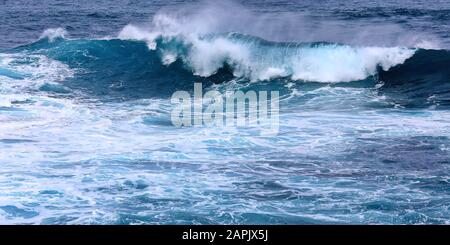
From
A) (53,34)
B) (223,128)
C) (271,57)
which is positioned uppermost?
(53,34)

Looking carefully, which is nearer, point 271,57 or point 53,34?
point 271,57

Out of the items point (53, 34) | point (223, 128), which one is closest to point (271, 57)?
point (223, 128)

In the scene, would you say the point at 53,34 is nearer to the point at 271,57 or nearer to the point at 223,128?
the point at 271,57

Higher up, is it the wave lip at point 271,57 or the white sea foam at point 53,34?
the white sea foam at point 53,34

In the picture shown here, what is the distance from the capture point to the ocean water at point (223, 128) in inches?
431

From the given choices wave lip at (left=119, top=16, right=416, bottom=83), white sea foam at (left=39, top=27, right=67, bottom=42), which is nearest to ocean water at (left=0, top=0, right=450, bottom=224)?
wave lip at (left=119, top=16, right=416, bottom=83)

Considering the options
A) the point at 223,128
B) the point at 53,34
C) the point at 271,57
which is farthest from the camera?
the point at 53,34

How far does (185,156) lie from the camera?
13.7 m

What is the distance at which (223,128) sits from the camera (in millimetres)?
16438

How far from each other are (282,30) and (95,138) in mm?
15218

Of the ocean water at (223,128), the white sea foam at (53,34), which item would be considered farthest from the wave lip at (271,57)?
the white sea foam at (53,34)

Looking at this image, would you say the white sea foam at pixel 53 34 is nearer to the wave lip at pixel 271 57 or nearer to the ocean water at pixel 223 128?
the ocean water at pixel 223 128
